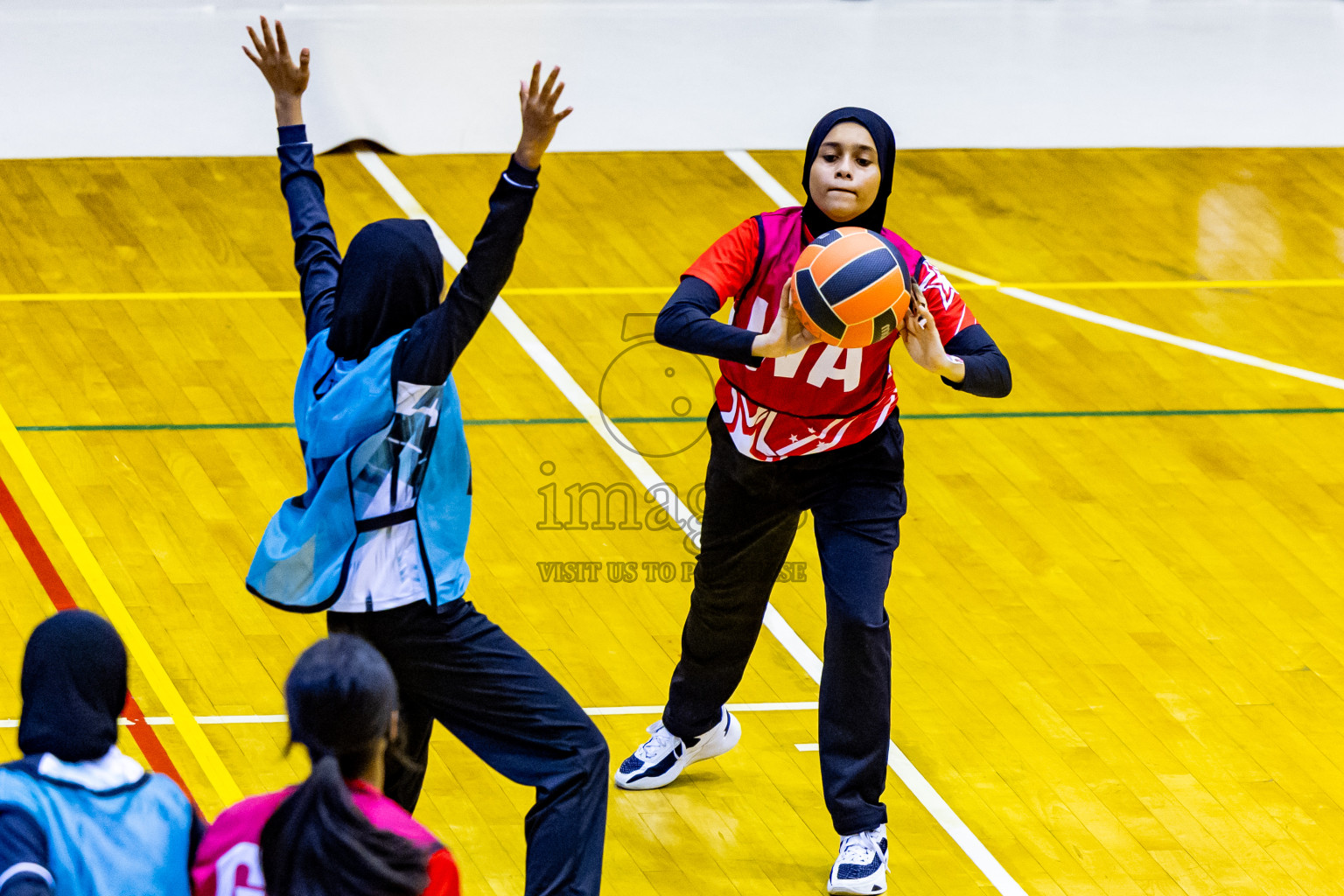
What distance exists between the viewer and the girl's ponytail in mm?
3051

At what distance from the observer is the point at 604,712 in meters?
6.34

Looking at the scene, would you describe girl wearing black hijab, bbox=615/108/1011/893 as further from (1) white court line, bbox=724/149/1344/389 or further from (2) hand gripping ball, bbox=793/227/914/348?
(1) white court line, bbox=724/149/1344/389

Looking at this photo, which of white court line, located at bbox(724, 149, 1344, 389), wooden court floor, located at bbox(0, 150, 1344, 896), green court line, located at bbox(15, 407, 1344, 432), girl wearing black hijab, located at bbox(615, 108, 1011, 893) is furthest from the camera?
white court line, located at bbox(724, 149, 1344, 389)

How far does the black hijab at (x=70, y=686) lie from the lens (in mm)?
3090

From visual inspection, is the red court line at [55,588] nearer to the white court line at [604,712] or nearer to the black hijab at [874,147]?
the white court line at [604,712]

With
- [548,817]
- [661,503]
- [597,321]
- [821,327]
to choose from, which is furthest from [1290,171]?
[548,817]

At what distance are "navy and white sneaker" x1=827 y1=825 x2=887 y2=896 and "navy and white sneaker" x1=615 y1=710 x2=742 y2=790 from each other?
71 centimetres

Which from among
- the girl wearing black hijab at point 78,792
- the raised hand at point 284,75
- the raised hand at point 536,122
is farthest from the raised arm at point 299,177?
the girl wearing black hijab at point 78,792

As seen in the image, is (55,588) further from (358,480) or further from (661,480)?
(358,480)

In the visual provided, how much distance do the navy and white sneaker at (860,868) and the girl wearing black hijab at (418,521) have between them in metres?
0.99

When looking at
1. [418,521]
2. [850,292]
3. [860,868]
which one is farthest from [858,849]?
[418,521]

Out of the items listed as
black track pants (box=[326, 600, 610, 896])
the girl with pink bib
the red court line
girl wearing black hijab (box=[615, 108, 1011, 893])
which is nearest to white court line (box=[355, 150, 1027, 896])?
girl wearing black hijab (box=[615, 108, 1011, 893])

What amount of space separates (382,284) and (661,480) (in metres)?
3.94

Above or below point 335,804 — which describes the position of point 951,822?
below
